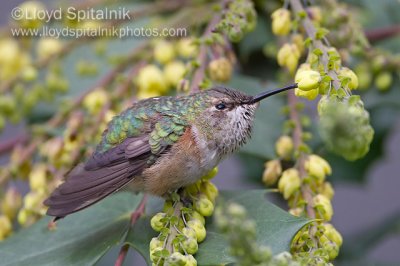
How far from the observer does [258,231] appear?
1.20m

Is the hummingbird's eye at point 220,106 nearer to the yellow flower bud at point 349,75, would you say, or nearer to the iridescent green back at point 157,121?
the iridescent green back at point 157,121

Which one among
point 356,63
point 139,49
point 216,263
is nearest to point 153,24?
point 139,49

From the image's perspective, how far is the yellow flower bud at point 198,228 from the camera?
1.18 meters

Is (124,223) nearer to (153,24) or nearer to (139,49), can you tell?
(139,49)

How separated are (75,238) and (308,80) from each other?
676 mm

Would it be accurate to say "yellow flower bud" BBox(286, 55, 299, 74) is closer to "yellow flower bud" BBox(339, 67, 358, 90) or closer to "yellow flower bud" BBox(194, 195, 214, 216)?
"yellow flower bud" BBox(339, 67, 358, 90)

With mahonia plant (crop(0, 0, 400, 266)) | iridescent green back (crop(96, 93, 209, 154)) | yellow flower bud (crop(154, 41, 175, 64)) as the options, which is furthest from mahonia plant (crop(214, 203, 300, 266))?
yellow flower bud (crop(154, 41, 175, 64))

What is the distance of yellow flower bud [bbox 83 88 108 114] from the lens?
5.66 feet

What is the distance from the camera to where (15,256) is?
1383 mm

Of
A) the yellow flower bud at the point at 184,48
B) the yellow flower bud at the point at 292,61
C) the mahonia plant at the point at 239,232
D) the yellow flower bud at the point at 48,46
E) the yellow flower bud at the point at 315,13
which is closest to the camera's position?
the mahonia plant at the point at 239,232

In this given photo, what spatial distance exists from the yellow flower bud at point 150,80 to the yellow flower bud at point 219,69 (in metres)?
0.24

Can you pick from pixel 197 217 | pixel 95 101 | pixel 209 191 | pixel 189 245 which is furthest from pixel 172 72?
pixel 189 245

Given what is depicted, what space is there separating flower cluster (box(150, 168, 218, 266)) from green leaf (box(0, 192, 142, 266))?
16 centimetres

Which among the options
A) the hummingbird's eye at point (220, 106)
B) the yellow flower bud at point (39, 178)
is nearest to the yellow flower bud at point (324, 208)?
the hummingbird's eye at point (220, 106)
